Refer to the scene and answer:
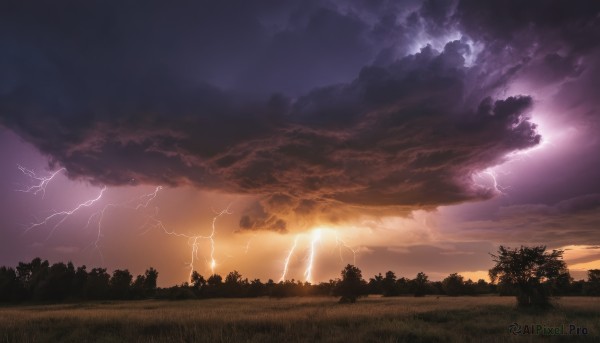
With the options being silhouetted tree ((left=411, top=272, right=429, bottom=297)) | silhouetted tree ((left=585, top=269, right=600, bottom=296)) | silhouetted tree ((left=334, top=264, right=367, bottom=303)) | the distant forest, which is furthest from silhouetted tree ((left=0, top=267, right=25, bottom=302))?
silhouetted tree ((left=585, top=269, right=600, bottom=296))

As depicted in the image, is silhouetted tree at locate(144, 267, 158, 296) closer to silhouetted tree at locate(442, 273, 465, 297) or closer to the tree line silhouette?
the tree line silhouette

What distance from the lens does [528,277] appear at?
3291cm

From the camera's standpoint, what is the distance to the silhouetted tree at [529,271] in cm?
3209

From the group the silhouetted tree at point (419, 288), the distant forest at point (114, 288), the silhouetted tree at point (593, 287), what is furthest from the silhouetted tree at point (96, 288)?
the silhouetted tree at point (593, 287)

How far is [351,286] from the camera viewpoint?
56969mm

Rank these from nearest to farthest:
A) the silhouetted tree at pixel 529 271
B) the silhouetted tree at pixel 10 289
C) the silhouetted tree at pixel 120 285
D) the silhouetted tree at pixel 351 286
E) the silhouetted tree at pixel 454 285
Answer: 1. the silhouetted tree at pixel 529 271
2. the silhouetted tree at pixel 351 286
3. the silhouetted tree at pixel 10 289
4. the silhouetted tree at pixel 120 285
5. the silhouetted tree at pixel 454 285

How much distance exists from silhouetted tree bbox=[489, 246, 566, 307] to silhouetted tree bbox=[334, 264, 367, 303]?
82.2 feet

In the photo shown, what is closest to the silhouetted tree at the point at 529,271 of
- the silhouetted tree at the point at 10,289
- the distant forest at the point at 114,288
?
the distant forest at the point at 114,288

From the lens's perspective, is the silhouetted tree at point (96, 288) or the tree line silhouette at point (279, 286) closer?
the tree line silhouette at point (279, 286)

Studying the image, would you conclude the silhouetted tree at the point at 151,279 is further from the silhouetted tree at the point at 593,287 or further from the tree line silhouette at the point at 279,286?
the silhouetted tree at the point at 593,287

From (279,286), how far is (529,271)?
6742cm

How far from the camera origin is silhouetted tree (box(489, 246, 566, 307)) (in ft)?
105

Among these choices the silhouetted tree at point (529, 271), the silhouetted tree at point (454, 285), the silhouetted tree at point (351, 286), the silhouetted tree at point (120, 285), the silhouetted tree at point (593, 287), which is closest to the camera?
the silhouetted tree at point (529, 271)

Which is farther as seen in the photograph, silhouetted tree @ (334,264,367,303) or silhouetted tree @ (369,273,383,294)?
silhouetted tree @ (369,273,383,294)
